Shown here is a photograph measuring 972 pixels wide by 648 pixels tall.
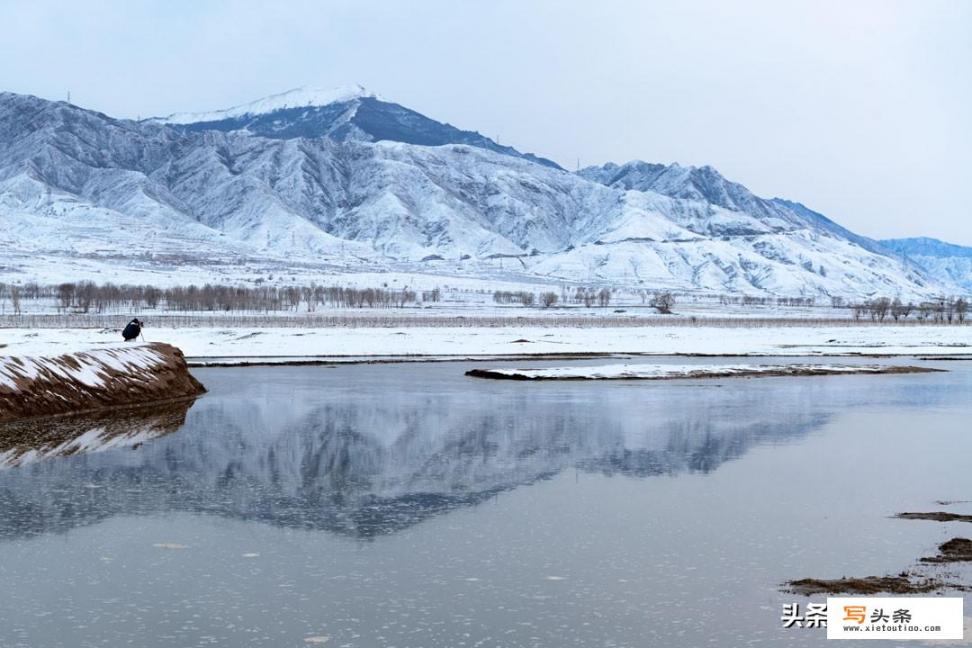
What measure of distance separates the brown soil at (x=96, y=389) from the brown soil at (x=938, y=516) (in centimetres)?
1943

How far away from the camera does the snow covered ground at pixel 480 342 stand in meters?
58.3

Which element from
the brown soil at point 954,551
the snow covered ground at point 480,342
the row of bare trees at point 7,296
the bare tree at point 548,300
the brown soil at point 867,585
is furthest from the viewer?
the bare tree at point 548,300

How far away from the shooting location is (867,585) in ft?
36.9

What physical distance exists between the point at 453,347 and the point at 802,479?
156 ft

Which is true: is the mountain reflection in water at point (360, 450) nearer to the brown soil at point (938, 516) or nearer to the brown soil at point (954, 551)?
the brown soil at point (938, 516)

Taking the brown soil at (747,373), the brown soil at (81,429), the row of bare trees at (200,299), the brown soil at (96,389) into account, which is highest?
the row of bare trees at (200,299)

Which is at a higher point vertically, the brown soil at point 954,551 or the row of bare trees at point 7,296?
the row of bare trees at point 7,296

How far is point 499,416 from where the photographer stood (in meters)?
27.0

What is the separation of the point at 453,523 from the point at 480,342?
5613 centimetres

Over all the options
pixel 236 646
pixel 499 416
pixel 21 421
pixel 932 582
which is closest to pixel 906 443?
pixel 499 416

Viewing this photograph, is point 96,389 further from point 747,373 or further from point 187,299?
point 187,299

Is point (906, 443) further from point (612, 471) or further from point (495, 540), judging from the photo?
point (495, 540)

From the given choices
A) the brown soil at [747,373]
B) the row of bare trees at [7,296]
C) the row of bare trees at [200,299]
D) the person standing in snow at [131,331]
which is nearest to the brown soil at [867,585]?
the brown soil at [747,373]

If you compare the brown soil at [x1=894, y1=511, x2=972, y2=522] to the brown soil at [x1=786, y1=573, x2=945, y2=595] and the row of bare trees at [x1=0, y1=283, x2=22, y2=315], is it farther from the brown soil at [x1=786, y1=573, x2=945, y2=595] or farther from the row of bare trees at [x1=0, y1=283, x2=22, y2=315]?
the row of bare trees at [x1=0, y1=283, x2=22, y2=315]
